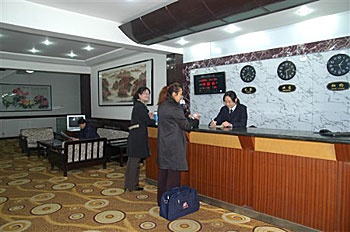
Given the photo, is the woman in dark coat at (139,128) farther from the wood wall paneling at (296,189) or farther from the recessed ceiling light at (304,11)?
the recessed ceiling light at (304,11)

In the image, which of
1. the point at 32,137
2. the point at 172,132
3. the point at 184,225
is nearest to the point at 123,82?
the point at 32,137

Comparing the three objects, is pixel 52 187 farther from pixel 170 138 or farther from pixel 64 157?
pixel 170 138

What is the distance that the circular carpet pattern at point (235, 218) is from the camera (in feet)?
10.3

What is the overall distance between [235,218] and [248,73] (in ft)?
9.29

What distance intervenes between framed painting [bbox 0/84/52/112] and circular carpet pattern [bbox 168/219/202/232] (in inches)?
387

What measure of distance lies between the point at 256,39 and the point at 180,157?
292 cm

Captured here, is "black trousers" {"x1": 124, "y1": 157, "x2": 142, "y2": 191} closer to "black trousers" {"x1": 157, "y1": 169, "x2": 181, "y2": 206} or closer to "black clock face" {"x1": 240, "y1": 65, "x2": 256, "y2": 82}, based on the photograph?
"black trousers" {"x1": 157, "y1": 169, "x2": 181, "y2": 206}

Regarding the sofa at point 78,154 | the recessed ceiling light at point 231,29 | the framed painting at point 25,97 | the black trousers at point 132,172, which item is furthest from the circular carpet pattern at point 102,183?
the framed painting at point 25,97

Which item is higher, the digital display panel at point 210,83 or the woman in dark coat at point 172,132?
the digital display panel at point 210,83

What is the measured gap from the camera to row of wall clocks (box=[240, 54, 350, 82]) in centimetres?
388

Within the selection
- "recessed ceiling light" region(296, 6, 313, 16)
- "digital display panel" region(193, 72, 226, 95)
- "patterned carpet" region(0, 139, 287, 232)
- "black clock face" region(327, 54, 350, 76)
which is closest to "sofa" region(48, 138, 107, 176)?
"patterned carpet" region(0, 139, 287, 232)

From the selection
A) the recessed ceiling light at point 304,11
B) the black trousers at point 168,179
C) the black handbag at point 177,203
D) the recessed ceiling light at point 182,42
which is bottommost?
the black handbag at point 177,203

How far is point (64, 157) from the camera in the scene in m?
5.16

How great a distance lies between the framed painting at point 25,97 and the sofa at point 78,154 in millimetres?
5996
